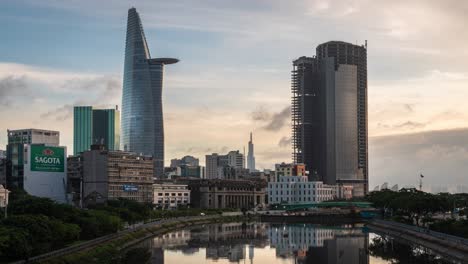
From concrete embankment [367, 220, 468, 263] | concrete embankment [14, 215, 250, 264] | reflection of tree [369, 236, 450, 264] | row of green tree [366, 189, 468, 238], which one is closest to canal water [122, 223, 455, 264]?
reflection of tree [369, 236, 450, 264]

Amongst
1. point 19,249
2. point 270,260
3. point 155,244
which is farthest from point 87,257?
point 155,244

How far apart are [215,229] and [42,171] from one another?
53584 mm

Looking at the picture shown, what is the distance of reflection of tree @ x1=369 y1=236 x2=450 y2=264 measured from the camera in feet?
312

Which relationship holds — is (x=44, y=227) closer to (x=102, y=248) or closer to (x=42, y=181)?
(x=102, y=248)

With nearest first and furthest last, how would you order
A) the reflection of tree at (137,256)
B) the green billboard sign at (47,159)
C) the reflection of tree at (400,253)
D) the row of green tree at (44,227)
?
1. the row of green tree at (44,227)
2. the reflection of tree at (137,256)
3. the reflection of tree at (400,253)
4. the green billboard sign at (47,159)

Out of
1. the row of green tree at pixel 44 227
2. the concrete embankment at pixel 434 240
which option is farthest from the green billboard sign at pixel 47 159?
the concrete embankment at pixel 434 240

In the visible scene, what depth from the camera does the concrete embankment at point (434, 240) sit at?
9219 centimetres

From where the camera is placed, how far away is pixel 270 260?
10156 centimetres

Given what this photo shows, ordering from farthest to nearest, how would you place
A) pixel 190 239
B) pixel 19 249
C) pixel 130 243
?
pixel 190 239 → pixel 130 243 → pixel 19 249

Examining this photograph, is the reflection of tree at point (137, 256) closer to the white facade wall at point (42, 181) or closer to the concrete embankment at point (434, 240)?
the concrete embankment at point (434, 240)

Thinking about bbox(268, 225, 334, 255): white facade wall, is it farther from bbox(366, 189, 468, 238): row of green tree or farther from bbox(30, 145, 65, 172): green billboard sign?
bbox(30, 145, 65, 172): green billboard sign

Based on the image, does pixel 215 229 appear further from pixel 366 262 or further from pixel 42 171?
pixel 366 262

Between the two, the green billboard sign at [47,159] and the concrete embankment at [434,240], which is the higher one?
the green billboard sign at [47,159]

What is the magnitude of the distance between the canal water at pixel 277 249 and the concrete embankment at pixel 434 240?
1359mm
